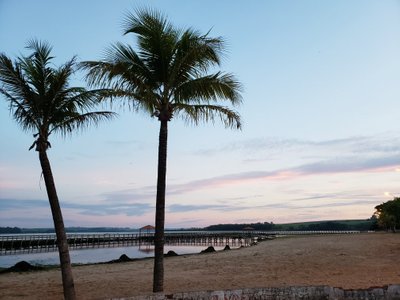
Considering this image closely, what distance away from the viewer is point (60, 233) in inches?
375

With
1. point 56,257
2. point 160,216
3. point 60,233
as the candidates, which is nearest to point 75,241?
point 56,257

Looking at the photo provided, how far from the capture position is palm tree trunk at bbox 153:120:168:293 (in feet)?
32.1

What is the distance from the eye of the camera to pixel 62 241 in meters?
9.53

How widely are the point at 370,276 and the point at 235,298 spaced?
388 inches

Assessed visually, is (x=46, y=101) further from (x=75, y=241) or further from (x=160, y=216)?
(x=75, y=241)

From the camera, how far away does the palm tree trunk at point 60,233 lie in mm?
9453

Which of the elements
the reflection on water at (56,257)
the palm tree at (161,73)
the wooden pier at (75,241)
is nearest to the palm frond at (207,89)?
the palm tree at (161,73)

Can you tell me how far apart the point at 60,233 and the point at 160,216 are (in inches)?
93.9

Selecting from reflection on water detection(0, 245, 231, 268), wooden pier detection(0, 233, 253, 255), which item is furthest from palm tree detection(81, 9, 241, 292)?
wooden pier detection(0, 233, 253, 255)

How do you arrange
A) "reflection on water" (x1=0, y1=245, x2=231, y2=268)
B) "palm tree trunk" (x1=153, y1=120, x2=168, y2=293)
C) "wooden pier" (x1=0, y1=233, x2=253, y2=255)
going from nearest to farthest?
"palm tree trunk" (x1=153, y1=120, x2=168, y2=293)
"reflection on water" (x1=0, y1=245, x2=231, y2=268)
"wooden pier" (x1=0, y1=233, x2=253, y2=255)

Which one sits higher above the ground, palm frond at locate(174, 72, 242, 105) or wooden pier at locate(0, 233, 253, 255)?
palm frond at locate(174, 72, 242, 105)

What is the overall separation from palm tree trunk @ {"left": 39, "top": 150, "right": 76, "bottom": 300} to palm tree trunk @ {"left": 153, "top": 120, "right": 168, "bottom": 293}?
2.00 metres

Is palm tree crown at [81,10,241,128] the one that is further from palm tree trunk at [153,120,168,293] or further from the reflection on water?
the reflection on water

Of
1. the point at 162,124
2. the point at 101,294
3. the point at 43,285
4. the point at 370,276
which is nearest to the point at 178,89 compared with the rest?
the point at 162,124
